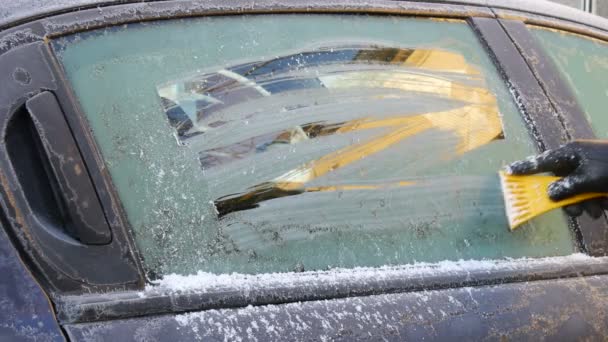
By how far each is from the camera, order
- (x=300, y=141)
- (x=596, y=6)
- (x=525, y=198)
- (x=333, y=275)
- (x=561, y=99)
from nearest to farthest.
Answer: (x=333, y=275) < (x=300, y=141) < (x=525, y=198) < (x=561, y=99) < (x=596, y=6)

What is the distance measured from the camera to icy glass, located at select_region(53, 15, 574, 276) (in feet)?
5.32

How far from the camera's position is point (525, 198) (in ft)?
6.47

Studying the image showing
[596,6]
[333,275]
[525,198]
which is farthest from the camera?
[596,6]

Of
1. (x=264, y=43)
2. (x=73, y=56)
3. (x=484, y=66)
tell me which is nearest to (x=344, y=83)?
(x=264, y=43)

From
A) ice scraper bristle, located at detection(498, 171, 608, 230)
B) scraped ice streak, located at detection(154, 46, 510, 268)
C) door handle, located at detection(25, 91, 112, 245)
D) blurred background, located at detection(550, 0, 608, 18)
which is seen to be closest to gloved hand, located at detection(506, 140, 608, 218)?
ice scraper bristle, located at detection(498, 171, 608, 230)

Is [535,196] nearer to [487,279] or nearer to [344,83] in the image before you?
[487,279]

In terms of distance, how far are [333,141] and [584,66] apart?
0.99 m

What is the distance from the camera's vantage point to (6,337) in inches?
53.5

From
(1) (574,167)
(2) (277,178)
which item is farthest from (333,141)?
(1) (574,167)

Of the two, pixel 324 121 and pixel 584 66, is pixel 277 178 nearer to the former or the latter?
pixel 324 121

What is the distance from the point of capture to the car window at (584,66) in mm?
2232

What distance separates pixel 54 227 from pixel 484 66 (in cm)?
124

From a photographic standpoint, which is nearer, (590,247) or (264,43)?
(264,43)

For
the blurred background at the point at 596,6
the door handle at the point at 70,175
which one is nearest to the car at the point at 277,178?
the door handle at the point at 70,175
